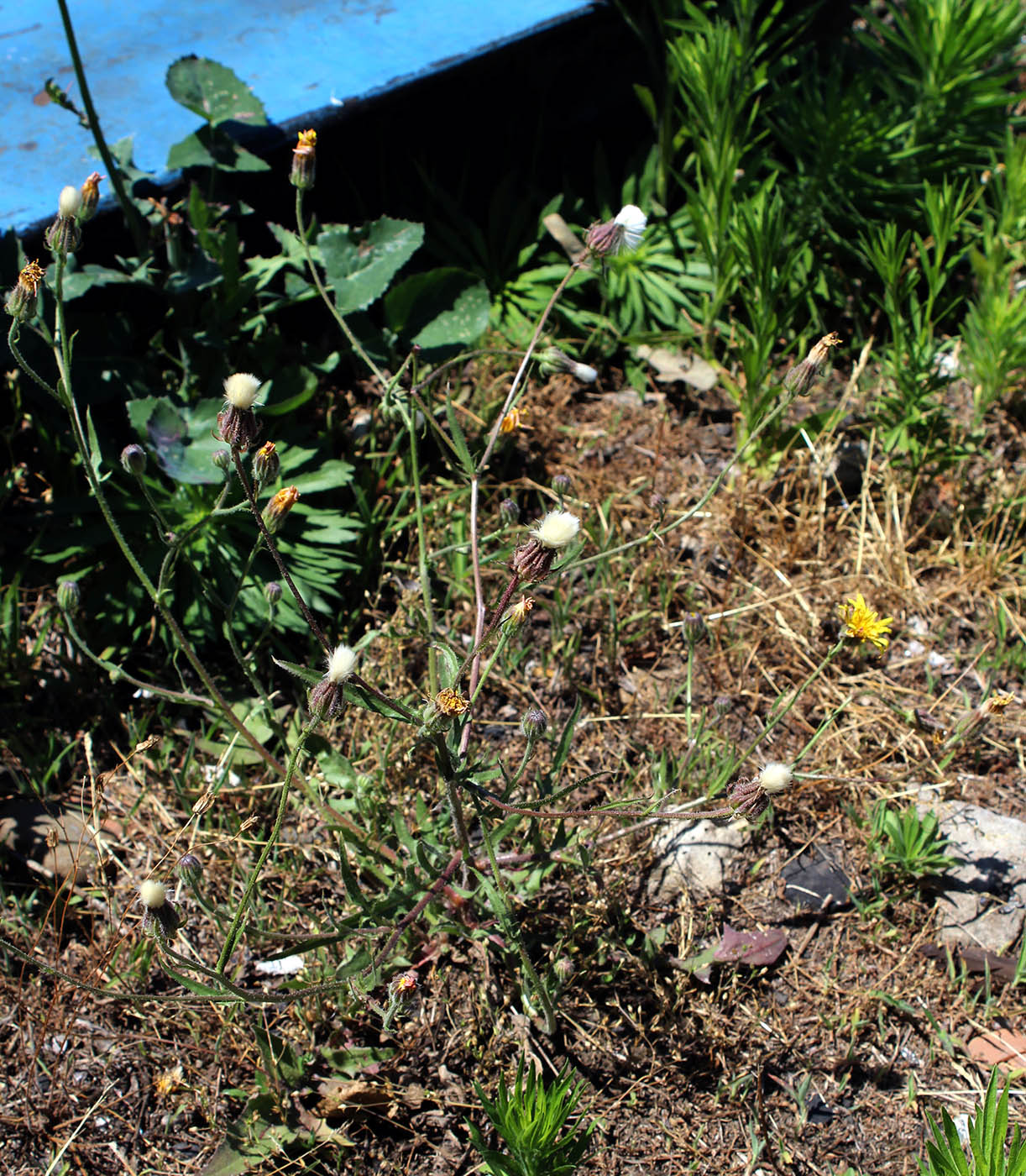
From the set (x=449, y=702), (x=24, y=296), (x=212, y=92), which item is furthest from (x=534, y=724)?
→ (x=212, y=92)

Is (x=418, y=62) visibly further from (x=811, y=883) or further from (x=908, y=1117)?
A: (x=908, y=1117)

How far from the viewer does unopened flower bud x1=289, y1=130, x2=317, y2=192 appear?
5.71 ft

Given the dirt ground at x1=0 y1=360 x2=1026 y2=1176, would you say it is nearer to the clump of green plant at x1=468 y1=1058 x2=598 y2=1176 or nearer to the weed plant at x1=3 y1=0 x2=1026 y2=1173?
the weed plant at x1=3 y1=0 x2=1026 y2=1173

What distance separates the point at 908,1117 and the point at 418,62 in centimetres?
266

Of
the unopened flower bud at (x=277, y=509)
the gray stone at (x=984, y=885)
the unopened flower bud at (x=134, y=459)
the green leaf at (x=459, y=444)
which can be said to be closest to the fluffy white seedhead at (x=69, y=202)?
the unopened flower bud at (x=134, y=459)

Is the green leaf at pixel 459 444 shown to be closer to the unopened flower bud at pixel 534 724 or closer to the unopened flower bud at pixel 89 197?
the unopened flower bud at pixel 534 724

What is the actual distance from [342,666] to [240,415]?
0.37m

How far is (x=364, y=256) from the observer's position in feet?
7.86

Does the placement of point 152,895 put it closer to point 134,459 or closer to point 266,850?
point 266,850

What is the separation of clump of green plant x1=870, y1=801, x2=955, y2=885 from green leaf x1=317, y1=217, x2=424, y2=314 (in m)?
1.59

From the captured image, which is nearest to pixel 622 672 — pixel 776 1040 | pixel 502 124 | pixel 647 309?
pixel 776 1040

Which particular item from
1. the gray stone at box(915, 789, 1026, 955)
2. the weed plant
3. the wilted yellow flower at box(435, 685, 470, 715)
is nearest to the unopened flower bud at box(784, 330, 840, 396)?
the weed plant

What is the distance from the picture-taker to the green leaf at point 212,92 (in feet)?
7.54

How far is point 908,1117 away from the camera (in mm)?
1663
